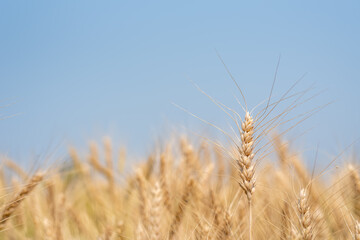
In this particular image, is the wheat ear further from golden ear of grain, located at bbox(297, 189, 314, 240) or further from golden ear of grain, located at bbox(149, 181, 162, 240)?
golden ear of grain, located at bbox(149, 181, 162, 240)

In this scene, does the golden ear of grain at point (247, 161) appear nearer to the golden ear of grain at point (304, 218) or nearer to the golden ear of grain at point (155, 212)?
the golden ear of grain at point (304, 218)

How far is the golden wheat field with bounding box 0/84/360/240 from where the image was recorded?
167cm

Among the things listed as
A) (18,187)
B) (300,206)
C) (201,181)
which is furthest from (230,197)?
(18,187)

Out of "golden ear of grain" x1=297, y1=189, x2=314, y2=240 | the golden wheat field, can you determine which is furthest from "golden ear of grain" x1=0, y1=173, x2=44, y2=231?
"golden ear of grain" x1=297, y1=189, x2=314, y2=240

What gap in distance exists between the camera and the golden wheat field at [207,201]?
65.6 inches

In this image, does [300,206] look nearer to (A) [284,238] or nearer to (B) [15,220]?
(A) [284,238]

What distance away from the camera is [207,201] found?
7.18 ft

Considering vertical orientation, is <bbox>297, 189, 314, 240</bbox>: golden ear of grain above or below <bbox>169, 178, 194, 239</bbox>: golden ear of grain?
below

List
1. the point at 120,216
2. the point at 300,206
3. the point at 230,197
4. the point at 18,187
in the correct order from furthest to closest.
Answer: the point at 120,216
the point at 230,197
the point at 18,187
the point at 300,206

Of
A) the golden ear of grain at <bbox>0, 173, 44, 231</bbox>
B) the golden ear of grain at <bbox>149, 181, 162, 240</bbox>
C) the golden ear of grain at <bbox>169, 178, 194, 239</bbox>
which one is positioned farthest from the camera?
the golden ear of grain at <bbox>169, 178, 194, 239</bbox>

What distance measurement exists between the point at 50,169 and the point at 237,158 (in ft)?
3.45

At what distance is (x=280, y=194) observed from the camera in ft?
7.11

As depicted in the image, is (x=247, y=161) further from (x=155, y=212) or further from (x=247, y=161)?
(x=155, y=212)

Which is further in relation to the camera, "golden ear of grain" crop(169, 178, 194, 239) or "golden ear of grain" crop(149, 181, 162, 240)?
"golden ear of grain" crop(169, 178, 194, 239)
